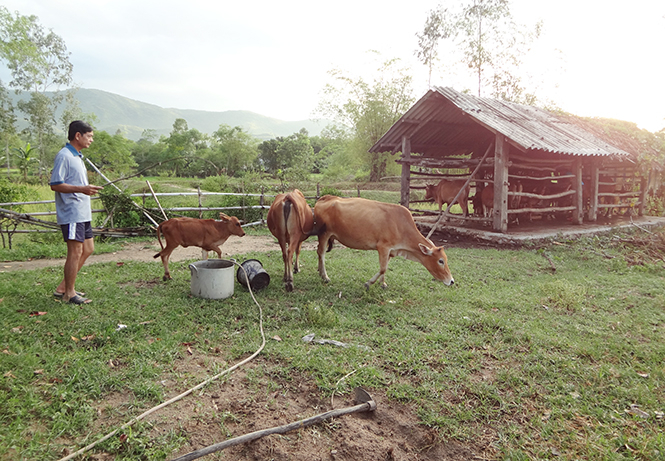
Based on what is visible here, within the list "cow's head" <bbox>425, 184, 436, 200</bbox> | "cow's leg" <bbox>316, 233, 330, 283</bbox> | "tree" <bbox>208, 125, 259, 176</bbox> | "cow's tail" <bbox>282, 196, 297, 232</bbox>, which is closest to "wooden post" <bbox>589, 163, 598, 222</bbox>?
"cow's head" <bbox>425, 184, 436, 200</bbox>

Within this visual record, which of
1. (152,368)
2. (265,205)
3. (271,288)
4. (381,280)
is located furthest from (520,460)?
(265,205)

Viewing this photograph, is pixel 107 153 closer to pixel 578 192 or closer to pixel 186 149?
pixel 186 149

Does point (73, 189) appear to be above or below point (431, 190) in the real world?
below

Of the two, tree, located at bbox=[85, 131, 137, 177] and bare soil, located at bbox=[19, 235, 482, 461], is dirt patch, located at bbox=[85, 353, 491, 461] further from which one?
tree, located at bbox=[85, 131, 137, 177]

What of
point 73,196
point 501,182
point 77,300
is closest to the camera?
point 73,196

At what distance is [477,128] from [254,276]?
10.4 metres

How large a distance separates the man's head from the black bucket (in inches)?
102

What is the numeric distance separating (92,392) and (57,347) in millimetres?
1059

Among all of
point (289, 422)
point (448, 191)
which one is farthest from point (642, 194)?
point (289, 422)

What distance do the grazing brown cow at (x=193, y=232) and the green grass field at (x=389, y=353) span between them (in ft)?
1.95

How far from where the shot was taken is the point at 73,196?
468cm

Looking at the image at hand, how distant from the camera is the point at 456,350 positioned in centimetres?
401

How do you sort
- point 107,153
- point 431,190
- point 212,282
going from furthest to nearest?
1. point 107,153
2. point 431,190
3. point 212,282

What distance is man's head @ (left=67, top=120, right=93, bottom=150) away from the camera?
4.71 m
